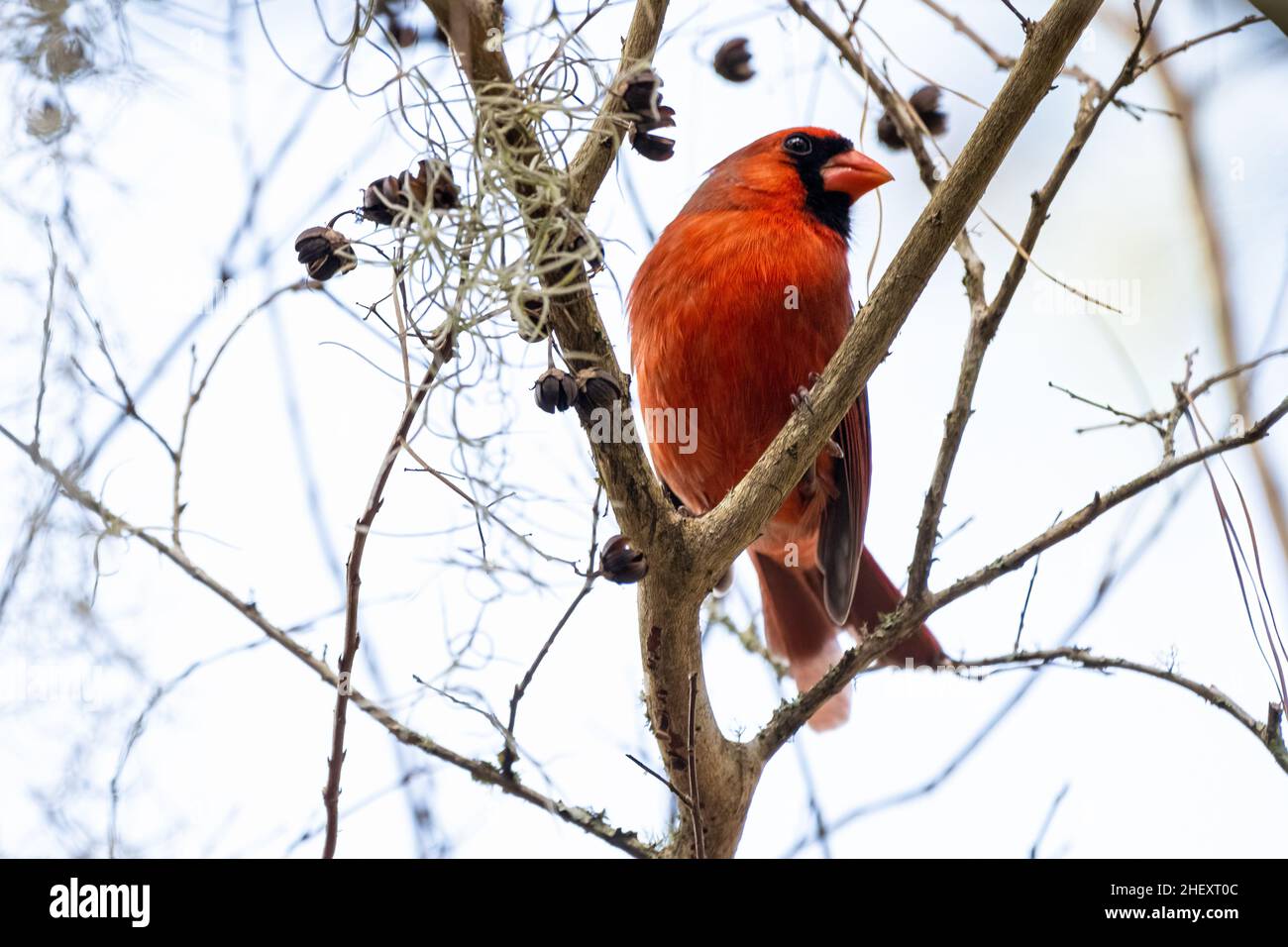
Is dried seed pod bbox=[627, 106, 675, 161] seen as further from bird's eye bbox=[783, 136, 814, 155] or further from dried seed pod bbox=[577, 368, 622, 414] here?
bird's eye bbox=[783, 136, 814, 155]

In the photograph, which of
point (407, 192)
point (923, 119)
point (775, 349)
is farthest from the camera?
point (775, 349)

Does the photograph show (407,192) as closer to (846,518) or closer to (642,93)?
(642,93)

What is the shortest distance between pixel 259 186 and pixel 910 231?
140 centimetres

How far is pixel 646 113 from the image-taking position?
1.94 metres

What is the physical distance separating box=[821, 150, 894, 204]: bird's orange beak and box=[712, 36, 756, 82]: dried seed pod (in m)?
0.85

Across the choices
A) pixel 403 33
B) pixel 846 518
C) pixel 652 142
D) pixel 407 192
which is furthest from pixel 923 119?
pixel 407 192

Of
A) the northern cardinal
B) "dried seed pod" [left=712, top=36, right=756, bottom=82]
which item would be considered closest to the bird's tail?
the northern cardinal

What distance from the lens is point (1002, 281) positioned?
2506 mm

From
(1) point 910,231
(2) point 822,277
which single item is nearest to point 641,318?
(2) point 822,277

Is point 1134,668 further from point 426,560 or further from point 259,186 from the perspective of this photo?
point 259,186

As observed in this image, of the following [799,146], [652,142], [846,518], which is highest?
[799,146]

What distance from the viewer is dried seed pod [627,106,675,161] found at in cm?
197

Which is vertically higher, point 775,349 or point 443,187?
point 775,349

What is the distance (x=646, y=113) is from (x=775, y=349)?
1.34 m
